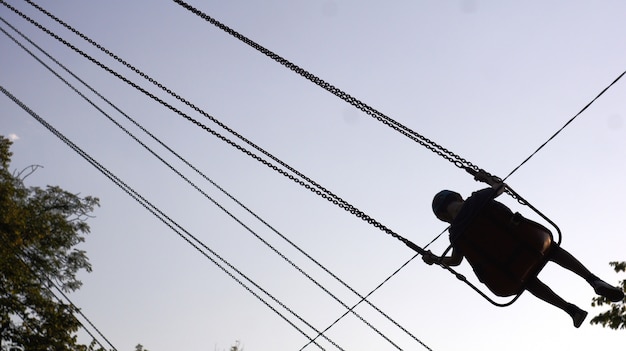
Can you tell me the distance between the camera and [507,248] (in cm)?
436

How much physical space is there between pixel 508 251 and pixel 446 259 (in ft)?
1.83

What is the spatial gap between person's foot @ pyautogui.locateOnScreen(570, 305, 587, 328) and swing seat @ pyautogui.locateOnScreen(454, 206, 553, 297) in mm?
395

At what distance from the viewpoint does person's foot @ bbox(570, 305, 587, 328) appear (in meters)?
4.30

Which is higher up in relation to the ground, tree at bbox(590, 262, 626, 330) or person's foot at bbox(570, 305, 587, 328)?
tree at bbox(590, 262, 626, 330)

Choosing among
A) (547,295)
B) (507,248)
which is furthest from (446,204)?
(547,295)

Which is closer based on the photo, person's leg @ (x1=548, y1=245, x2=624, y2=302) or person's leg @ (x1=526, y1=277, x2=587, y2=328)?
person's leg @ (x1=548, y1=245, x2=624, y2=302)

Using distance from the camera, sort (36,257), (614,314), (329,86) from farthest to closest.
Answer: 1. (36,257)
2. (614,314)
3. (329,86)

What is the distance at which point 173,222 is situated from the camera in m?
6.54

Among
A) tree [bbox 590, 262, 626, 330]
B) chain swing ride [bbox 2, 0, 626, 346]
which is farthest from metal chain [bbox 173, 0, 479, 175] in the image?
tree [bbox 590, 262, 626, 330]

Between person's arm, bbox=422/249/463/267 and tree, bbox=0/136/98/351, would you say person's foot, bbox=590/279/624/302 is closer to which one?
person's arm, bbox=422/249/463/267

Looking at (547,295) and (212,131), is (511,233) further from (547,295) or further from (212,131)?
(212,131)

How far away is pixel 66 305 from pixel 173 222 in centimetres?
911

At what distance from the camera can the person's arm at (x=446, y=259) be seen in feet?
15.2

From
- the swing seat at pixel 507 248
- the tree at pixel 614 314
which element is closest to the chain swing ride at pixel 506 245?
the swing seat at pixel 507 248
